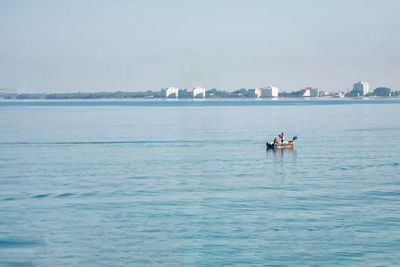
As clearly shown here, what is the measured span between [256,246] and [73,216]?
9.68 meters

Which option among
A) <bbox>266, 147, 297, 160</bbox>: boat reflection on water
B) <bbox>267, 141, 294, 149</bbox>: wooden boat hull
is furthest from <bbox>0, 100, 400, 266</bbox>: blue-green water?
<bbox>267, 141, 294, 149</bbox>: wooden boat hull

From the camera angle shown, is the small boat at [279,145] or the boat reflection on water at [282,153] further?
the small boat at [279,145]

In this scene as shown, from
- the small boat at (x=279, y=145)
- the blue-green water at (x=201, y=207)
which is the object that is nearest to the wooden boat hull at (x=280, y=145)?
the small boat at (x=279, y=145)

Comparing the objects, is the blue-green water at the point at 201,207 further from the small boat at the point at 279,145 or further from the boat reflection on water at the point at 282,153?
the small boat at the point at 279,145

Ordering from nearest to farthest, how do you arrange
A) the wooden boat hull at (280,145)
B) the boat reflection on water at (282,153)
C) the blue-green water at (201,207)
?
the blue-green water at (201,207) < the boat reflection on water at (282,153) < the wooden boat hull at (280,145)

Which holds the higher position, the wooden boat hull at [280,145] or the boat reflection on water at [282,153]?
the wooden boat hull at [280,145]

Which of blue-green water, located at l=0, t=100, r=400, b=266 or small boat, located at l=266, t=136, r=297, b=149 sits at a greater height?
small boat, located at l=266, t=136, r=297, b=149

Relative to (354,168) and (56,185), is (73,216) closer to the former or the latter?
(56,185)

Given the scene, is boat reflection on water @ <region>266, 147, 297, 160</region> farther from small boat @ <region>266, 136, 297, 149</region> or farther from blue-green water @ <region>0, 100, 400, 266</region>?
small boat @ <region>266, 136, 297, 149</region>

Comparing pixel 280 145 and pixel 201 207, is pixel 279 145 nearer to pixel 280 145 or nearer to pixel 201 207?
pixel 280 145

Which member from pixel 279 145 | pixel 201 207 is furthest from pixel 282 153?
pixel 201 207

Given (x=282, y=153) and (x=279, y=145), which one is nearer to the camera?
(x=282, y=153)

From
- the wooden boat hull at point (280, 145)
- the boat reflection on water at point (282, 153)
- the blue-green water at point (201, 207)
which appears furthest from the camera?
the wooden boat hull at point (280, 145)

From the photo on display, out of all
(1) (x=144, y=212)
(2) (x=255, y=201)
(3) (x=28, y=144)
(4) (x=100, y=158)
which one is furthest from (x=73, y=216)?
(3) (x=28, y=144)
